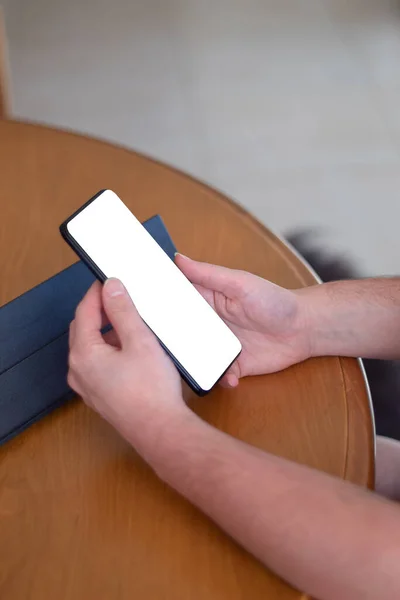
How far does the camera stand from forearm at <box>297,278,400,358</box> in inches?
22.1

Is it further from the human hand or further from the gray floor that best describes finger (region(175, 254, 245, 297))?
the gray floor

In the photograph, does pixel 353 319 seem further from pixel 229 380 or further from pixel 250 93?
pixel 250 93

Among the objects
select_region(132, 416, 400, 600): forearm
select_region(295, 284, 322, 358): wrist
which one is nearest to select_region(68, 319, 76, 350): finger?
select_region(132, 416, 400, 600): forearm

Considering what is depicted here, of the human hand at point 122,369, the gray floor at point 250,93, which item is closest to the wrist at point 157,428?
the human hand at point 122,369

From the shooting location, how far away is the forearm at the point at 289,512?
37 cm

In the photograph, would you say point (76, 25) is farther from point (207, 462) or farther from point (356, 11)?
point (207, 462)

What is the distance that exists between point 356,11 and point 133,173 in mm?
1535

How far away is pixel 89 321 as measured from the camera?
46 centimetres

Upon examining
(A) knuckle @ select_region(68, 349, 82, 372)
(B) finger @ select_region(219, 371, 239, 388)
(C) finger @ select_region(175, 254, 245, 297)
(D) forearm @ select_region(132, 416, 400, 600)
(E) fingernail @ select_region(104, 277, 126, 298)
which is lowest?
(D) forearm @ select_region(132, 416, 400, 600)

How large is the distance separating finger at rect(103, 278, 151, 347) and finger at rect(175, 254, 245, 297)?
3.4 inches

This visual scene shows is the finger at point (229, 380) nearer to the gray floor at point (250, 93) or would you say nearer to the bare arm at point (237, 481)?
the bare arm at point (237, 481)

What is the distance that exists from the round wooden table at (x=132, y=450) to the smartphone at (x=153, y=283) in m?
0.05

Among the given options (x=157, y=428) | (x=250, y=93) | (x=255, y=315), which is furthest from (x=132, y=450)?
(x=250, y=93)

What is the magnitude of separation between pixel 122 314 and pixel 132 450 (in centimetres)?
12
